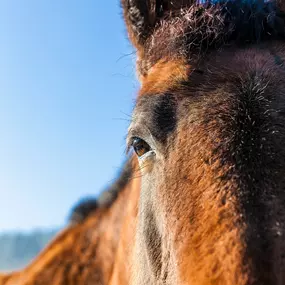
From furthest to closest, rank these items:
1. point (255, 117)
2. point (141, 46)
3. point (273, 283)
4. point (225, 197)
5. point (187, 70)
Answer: point (141, 46)
point (187, 70)
point (255, 117)
point (225, 197)
point (273, 283)

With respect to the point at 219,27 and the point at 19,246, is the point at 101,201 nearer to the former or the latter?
the point at 219,27

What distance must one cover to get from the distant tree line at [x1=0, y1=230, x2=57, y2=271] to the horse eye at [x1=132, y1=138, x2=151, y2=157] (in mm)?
100330

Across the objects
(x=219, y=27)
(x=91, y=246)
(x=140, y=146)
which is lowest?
(x=91, y=246)

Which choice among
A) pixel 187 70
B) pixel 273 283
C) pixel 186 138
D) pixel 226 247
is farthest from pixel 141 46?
pixel 273 283

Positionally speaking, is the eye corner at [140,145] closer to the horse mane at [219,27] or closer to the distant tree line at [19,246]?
the horse mane at [219,27]

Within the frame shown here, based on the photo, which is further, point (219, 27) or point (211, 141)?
point (219, 27)

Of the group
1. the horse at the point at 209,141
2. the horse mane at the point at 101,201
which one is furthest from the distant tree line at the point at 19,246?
the horse at the point at 209,141

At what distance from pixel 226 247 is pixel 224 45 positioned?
1.49m

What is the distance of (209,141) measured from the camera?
8.05 ft

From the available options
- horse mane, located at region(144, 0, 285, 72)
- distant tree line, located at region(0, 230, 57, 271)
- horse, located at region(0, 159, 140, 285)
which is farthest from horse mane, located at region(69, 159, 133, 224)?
distant tree line, located at region(0, 230, 57, 271)

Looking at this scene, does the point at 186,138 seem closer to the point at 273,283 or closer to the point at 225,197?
the point at 225,197

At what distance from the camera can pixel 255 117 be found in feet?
8.07

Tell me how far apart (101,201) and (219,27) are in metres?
2.66

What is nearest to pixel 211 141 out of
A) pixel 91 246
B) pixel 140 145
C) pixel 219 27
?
pixel 140 145
